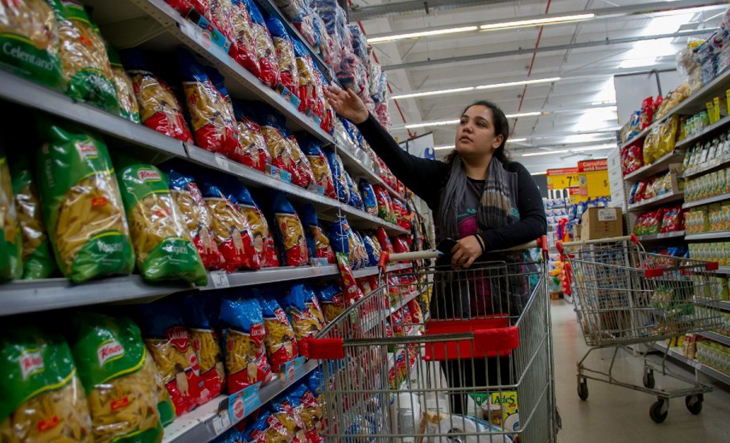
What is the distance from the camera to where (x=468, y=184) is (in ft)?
7.46

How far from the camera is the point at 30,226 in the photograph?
102 centimetres

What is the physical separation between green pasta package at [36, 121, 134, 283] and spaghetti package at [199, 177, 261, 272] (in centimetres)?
53

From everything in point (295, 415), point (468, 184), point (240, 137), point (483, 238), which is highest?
point (240, 137)

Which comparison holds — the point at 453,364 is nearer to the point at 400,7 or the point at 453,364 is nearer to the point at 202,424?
the point at 202,424

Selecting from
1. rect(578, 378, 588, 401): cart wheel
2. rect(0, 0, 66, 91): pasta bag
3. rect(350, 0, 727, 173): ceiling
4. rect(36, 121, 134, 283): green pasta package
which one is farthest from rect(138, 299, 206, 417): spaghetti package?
rect(350, 0, 727, 173): ceiling

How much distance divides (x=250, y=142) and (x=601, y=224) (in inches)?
206

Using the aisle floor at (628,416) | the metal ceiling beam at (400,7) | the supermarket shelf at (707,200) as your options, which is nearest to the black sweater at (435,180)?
the aisle floor at (628,416)

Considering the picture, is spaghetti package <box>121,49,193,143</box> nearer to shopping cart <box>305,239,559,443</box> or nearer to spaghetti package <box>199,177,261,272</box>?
spaghetti package <box>199,177,261,272</box>

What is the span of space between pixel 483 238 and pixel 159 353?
1235 millimetres

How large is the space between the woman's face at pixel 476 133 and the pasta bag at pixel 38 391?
1797 mm

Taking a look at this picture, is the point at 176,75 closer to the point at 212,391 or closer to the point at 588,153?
the point at 212,391

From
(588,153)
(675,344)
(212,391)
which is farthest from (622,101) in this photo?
(588,153)

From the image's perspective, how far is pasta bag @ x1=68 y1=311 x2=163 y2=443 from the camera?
1059 millimetres

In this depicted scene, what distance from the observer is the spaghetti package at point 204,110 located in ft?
5.40
